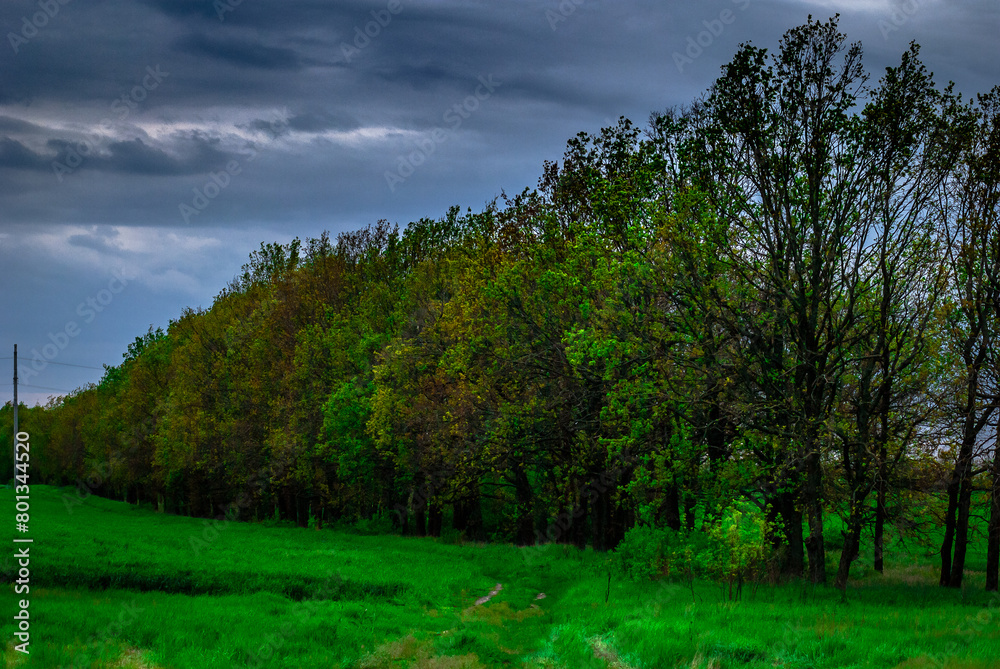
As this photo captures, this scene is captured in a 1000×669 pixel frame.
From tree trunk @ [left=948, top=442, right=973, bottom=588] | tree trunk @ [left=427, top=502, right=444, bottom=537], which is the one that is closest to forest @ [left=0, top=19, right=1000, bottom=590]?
tree trunk @ [left=948, top=442, right=973, bottom=588]

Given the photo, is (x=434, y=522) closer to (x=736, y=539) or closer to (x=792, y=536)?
(x=792, y=536)

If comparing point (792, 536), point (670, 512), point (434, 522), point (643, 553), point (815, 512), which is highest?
point (815, 512)

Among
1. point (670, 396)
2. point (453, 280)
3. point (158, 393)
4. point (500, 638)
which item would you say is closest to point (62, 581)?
point (500, 638)

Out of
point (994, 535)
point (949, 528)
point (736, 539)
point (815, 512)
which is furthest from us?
point (949, 528)

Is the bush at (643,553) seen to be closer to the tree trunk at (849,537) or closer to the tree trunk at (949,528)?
the tree trunk at (849,537)

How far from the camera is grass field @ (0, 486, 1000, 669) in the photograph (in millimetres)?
12508

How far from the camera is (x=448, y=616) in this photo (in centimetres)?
1838

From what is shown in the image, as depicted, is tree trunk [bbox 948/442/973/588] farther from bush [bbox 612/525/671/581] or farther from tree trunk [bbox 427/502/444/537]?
tree trunk [bbox 427/502/444/537]

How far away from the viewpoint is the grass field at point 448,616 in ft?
41.0

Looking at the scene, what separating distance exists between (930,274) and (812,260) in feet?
12.4

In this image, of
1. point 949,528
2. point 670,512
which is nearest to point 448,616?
point 670,512

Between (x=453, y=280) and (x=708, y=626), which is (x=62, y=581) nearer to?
(x=708, y=626)

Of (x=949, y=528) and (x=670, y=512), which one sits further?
(x=670, y=512)

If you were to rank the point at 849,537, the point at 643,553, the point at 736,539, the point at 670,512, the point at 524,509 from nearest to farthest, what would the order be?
the point at 736,539 < the point at 849,537 < the point at 643,553 < the point at 670,512 < the point at 524,509
